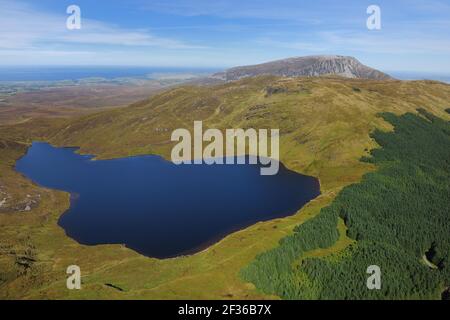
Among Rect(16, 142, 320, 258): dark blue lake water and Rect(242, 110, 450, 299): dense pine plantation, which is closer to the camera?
Rect(242, 110, 450, 299): dense pine plantation

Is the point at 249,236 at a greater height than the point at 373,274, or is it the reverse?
the point at 249,236

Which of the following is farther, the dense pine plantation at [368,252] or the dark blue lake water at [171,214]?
the dark blue lake water at [171,214]

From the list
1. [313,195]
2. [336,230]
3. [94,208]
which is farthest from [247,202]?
[94,208]

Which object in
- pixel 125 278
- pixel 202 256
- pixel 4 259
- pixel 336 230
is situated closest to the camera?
pixel 125 278

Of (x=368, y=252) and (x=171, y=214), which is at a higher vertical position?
(x=171, y=214)

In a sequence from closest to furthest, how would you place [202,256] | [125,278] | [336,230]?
[125,278] < [202,256] < [336,230]

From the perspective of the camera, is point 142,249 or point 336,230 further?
point 336,230

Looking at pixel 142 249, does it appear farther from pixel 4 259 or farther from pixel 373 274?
pixel 373 274
